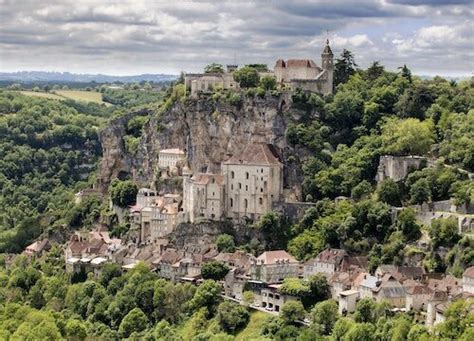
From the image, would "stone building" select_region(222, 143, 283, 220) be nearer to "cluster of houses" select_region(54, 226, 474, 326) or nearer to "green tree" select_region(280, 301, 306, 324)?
"cluster of houses" select_region(54, 226, 474, 326)

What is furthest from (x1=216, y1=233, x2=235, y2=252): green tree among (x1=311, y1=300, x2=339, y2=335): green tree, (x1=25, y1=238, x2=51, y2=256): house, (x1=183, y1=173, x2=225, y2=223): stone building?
(x1=25, y1=238, x2=51, y2=256): house

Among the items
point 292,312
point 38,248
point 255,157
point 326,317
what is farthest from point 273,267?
point 38,248

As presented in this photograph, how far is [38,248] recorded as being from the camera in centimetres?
9550

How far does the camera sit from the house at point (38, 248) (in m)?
95.1

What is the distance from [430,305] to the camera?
59.8 metres

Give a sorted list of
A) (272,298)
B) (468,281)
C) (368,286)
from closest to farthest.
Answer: (468,281), (368,286), (272,298)

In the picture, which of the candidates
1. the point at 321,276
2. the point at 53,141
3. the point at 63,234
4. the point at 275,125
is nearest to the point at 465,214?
the point at 321,276

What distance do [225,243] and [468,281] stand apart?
23.8m

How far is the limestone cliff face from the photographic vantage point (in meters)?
87.2

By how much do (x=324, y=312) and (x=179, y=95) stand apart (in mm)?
37522

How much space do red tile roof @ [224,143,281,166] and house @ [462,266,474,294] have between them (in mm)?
23045

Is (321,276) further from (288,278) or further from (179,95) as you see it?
(179,95)

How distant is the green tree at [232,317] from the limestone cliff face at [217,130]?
54.8 ft

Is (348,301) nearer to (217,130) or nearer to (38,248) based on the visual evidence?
(217,130)
